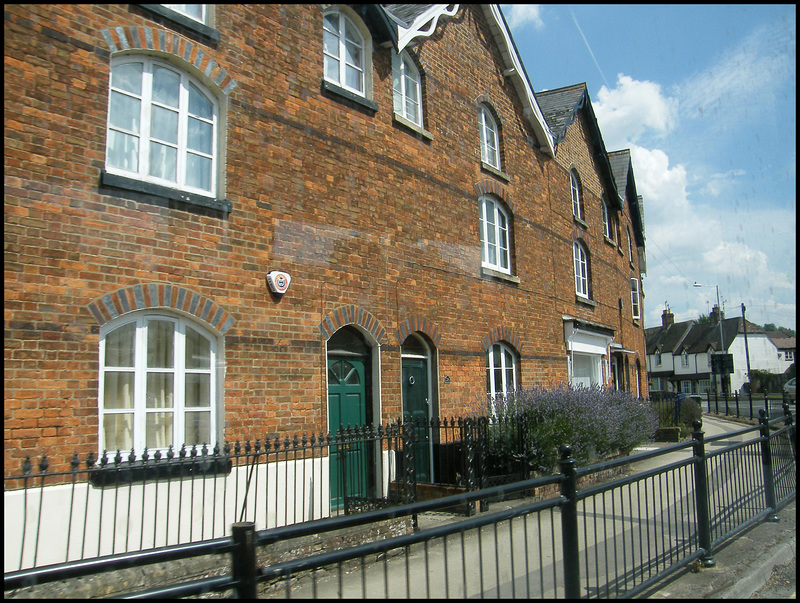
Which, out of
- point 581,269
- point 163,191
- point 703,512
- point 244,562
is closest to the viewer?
point 244,562

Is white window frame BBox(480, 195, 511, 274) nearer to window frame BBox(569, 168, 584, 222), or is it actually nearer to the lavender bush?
the lavender bush

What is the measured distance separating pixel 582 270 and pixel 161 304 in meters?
14.1

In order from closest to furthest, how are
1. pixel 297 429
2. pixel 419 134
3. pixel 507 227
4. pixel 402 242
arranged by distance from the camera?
1. pixel 297 429
2. pixel 402 242
3. pixel 419 134
4. pixel 507 227

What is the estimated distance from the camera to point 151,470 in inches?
272

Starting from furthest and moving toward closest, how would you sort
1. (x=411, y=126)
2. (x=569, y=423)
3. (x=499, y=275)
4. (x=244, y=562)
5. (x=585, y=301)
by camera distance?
(x=585, y=301) → (x=499, y=275) → (x=411, y=126) → (x=569, y=423) → (x=244, y=562)

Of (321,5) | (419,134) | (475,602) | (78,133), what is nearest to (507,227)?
(419,134)

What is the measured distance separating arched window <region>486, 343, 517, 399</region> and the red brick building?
6 centimetres

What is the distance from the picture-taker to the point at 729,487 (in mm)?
6938

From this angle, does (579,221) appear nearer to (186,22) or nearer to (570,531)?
(186,22)

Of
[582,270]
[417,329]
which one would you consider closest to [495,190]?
[417,329]

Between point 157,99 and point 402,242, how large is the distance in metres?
4.54

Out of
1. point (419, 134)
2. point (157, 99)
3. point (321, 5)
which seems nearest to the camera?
point (157, 99)

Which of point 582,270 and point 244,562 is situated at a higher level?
point 582,270

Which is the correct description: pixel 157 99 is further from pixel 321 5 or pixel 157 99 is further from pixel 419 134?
pixel 419 134
